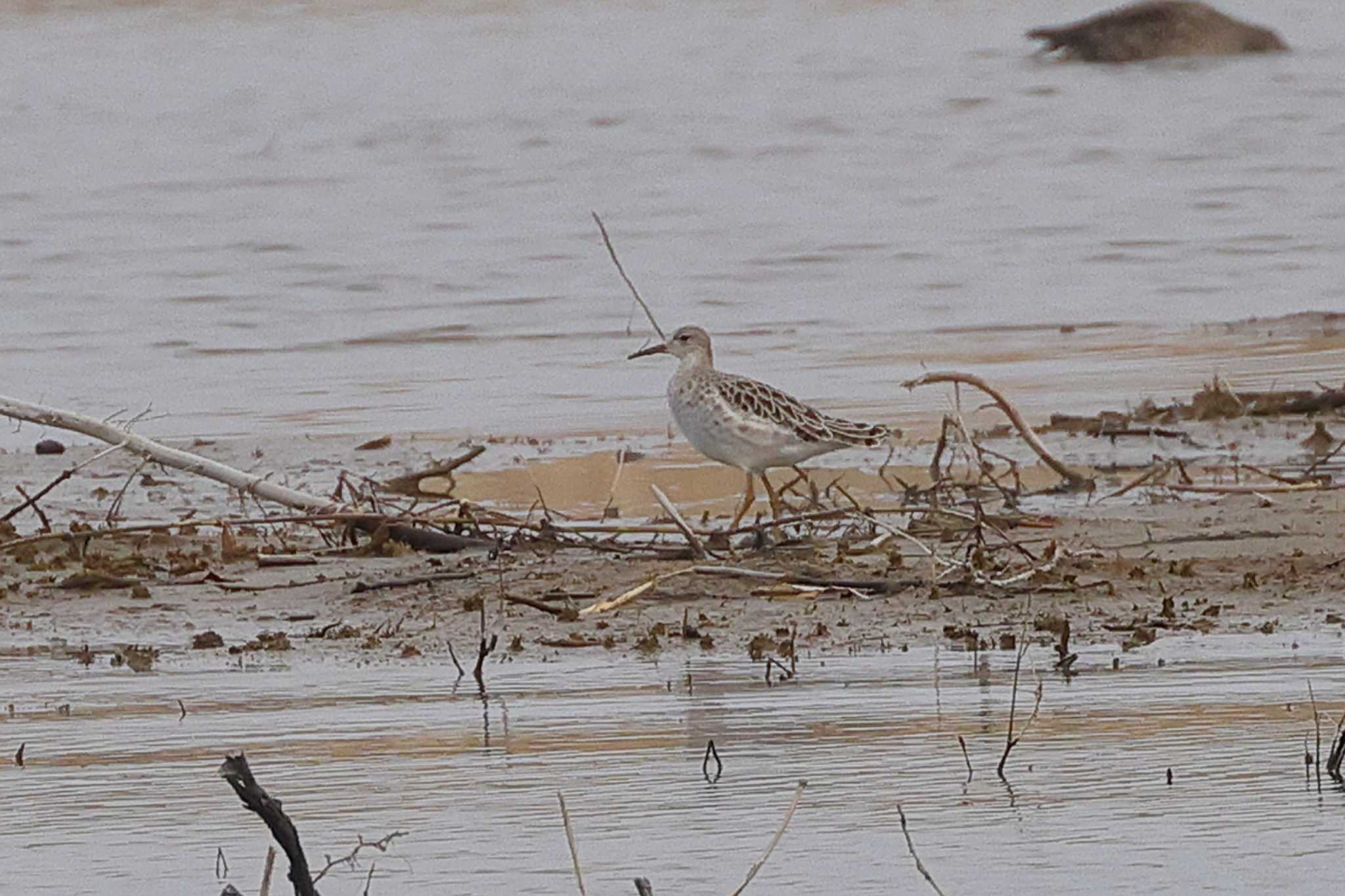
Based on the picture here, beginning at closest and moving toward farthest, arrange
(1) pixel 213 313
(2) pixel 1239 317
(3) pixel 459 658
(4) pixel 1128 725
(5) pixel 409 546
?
1. (4) pixel 1128 725
2. (3) pixel 459 658
3. (5) pixel 409 546
4. (2) pixel 1239 317
5. (1) pixel 213 313

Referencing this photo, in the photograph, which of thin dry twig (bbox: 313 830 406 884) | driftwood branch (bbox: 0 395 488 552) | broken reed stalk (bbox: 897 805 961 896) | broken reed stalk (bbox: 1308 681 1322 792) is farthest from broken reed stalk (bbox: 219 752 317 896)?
driftwood branch (bbox: 0 395 488 552)

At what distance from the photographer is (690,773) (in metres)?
6.02

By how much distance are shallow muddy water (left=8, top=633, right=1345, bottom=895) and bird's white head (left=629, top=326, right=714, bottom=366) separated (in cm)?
241

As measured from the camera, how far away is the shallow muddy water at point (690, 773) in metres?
5.27

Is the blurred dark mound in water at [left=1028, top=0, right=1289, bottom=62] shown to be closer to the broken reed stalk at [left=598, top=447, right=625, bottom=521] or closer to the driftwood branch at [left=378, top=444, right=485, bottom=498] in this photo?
the broken reed stalk at [left=598, top=447, right=625, bottom=521]

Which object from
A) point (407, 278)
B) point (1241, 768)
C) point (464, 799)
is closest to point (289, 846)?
point (464, 799)

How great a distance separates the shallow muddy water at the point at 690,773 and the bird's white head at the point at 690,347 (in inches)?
94.7

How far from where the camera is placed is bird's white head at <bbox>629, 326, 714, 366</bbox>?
9805 millimetres

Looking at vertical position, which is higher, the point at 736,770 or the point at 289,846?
the point at 289,846

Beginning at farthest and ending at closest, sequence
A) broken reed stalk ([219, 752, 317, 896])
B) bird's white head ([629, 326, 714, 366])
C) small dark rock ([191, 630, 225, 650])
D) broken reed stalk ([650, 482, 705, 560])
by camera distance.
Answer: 1. bird's white head ([629, 326, 714, 366])
2. broken reed stalk ([650, 482, 705, 560])
3. small dark rock ([191, 630, 225, 650])
4. broken reed stalk ([219, 752, 317, 896])

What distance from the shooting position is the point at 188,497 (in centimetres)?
1088

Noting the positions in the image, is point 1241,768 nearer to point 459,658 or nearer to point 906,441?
point 459,658

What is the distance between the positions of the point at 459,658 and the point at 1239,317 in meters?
9.29

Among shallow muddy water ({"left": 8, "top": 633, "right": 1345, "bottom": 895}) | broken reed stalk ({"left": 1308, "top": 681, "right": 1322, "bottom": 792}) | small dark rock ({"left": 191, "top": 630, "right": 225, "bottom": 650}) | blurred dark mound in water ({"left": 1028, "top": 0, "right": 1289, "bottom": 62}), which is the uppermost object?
blurred dark mound in water ({"left": 1028, "top": 0, "right": 1289, "bottom": 62})
